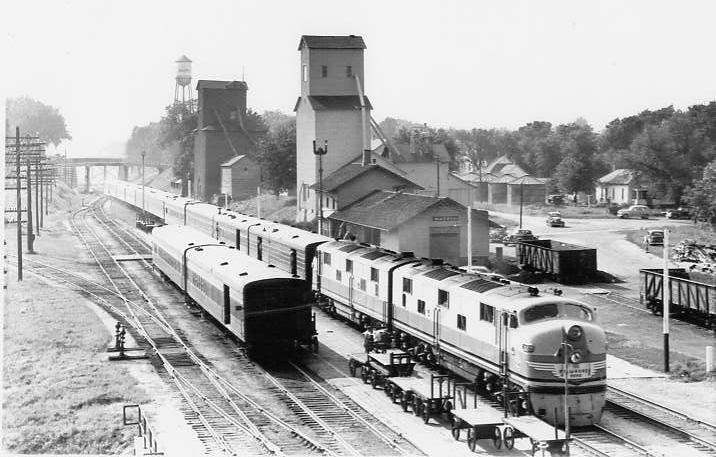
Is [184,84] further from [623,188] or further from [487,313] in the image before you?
[487,313]

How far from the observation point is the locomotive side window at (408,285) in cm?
3152

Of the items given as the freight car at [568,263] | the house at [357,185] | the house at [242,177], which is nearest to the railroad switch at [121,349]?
the freight car at [568,263]

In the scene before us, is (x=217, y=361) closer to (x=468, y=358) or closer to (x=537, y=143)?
(x=468, y=358)

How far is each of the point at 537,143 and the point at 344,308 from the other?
120 m

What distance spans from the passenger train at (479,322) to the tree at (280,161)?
60630mm

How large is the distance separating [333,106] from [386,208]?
2117 centimetres

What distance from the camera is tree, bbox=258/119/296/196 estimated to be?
103562mm

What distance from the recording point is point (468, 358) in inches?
1061

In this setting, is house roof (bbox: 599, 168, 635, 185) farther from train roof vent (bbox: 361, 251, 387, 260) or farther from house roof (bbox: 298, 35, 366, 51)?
train roof vent (bbox: 361, 251, 387, 260)

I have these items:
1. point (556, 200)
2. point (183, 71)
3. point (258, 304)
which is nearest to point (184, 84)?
point (183, 71)

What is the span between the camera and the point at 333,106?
258 ft

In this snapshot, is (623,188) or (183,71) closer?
(623,188)

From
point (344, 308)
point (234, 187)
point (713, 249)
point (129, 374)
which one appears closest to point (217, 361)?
point (129, 374)

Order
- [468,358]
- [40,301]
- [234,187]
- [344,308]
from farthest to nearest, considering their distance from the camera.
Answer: [234,187]
[40,301]
[344,308]
[468,358]
